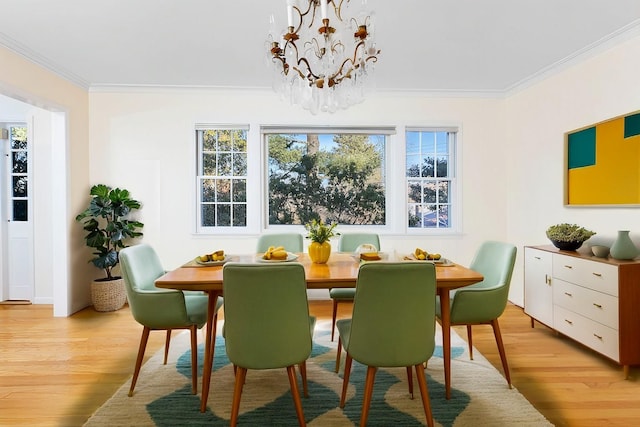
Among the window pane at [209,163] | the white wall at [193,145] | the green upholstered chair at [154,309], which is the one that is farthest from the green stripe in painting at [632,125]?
the window pane at [209,163]

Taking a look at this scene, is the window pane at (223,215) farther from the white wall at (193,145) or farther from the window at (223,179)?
the white wall at (193,145)

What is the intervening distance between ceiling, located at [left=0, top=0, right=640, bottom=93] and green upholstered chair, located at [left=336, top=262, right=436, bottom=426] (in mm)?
1926

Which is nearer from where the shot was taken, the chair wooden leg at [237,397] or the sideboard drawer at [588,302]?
the chair wooden leg at [237,397]

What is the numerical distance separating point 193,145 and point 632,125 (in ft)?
13.9

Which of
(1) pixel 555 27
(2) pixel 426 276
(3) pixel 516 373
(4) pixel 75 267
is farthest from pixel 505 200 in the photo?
(4) pixel 75 267

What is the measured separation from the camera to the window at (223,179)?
14.4ft

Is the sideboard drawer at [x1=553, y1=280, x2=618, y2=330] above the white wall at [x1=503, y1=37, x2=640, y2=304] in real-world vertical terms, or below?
below

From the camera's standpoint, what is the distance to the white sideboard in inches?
96.0

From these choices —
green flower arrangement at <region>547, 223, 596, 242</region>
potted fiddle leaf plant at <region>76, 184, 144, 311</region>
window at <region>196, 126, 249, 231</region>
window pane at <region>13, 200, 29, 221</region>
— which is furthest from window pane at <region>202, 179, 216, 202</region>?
green flower arrangement at <region>547, 223, 596, 242</region>

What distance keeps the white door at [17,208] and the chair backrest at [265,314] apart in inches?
155

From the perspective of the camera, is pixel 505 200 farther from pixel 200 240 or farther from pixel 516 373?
pixel 200 240

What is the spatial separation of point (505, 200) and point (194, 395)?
3.99 m

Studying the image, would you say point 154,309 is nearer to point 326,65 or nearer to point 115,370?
point 115,370

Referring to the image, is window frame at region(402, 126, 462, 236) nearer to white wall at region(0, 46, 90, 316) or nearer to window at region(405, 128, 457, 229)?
window at region(405, 128, 457, 229)
